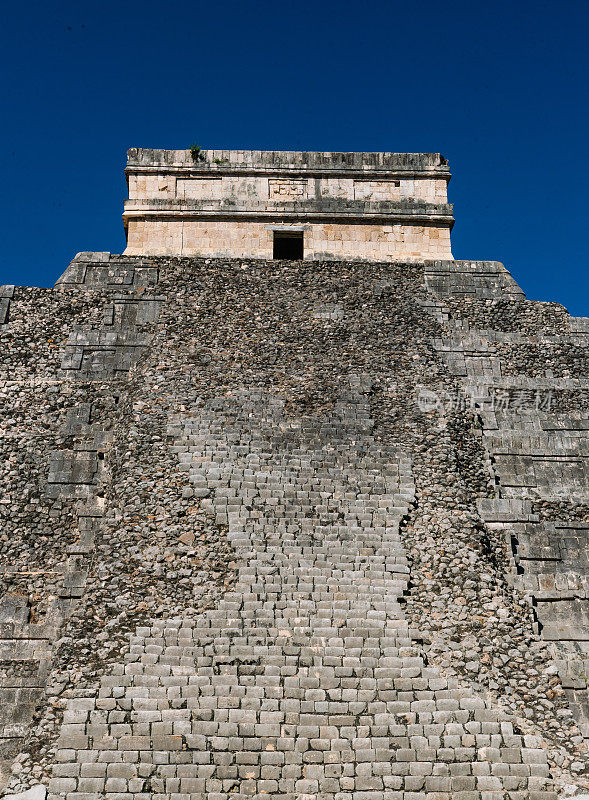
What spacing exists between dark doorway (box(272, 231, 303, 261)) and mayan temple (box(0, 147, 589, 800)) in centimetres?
17

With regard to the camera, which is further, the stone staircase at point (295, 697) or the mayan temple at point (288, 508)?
Answer: the mayan temple at point (288, 508)

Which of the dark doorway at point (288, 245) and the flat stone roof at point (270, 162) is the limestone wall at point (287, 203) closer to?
the flat stone roof at point (270, 162)

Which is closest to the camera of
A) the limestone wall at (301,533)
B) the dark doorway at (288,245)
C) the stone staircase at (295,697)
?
the stone staircase at (295,697)

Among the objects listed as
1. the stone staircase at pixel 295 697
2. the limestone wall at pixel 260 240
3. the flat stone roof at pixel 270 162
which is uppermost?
the flat stone roof at pixel 270 162

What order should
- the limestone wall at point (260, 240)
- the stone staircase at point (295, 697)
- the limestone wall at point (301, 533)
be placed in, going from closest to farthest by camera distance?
1. the stone staircase at point (295, 697)
2. the limestone wall at point (301, 533)
3. the limestone wall at point (260, 240)

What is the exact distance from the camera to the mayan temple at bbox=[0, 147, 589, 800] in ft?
29.9

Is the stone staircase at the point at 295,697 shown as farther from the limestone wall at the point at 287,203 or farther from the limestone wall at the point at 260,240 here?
the limestone wall at the point at 287,203

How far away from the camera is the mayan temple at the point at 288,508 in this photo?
9.10 m

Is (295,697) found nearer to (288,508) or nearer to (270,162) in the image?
(288,508)

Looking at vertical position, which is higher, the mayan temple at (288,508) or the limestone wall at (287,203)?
the limestone wall at (287,203)

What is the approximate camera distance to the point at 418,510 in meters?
11.4

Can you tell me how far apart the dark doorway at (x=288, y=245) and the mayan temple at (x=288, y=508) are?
17 centimetres

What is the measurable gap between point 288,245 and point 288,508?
7968mm

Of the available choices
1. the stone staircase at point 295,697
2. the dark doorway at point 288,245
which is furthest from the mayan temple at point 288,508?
the dark doorway at point 288,245
